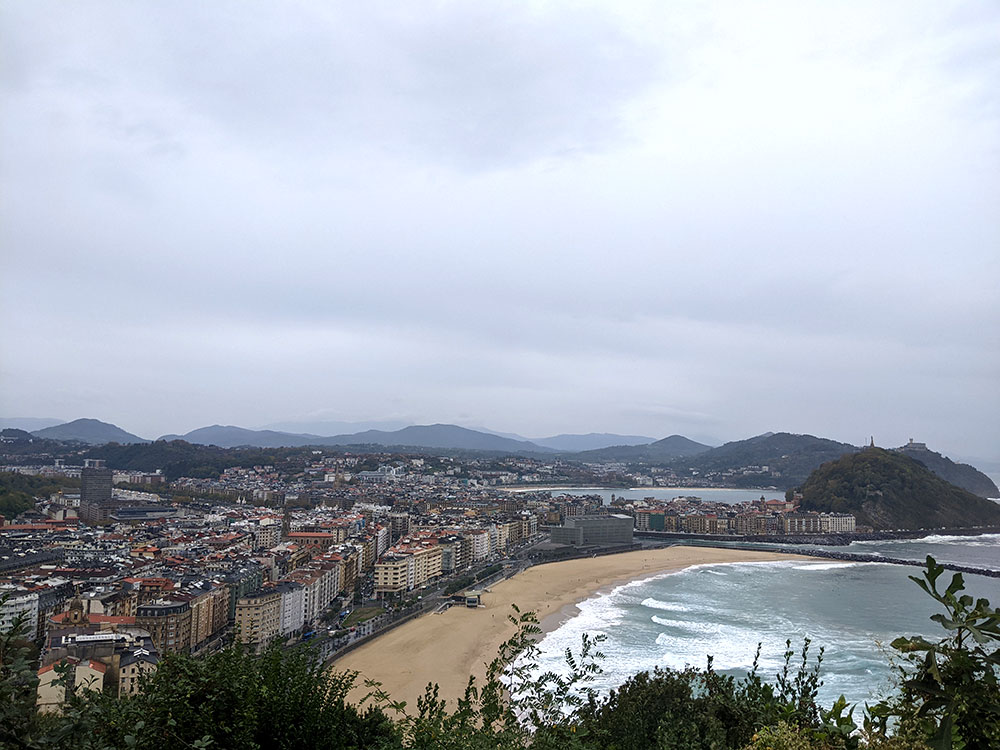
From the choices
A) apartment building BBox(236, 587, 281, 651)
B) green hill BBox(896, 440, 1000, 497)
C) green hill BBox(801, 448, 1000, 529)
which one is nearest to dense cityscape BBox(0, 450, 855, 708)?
apartment building BBox(236, 587, 281, 651)

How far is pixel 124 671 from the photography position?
1084 centimetres

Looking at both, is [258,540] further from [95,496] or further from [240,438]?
[240,438]

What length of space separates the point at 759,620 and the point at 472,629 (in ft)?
26.9

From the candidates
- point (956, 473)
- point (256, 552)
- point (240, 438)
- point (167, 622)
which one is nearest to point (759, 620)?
point (167, 622)

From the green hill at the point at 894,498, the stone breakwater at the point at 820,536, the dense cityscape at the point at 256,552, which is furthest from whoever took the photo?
the green hill at the point at 894,498

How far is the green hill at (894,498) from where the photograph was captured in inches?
1981

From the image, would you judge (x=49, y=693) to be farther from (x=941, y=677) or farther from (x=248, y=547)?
(x=248, y=547)

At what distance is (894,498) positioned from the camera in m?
52.1

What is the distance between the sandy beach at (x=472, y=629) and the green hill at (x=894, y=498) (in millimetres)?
26272

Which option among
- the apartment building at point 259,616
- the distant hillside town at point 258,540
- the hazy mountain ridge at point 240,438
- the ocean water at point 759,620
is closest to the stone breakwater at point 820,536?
the distant hillside town at point 258,540

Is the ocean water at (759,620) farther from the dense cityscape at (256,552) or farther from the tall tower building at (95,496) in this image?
the tall tower building at (95,496)

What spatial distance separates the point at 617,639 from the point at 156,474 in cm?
5936

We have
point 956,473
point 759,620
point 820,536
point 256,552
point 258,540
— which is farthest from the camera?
point 956,473

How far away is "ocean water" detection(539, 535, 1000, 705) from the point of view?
1423 centimetres
